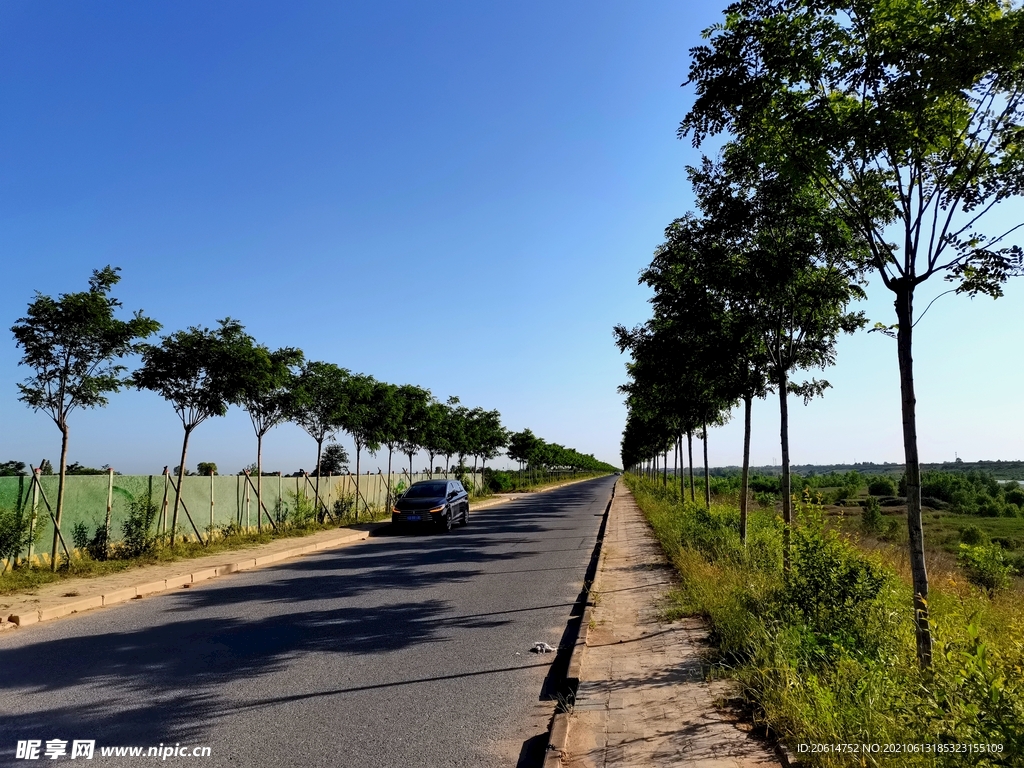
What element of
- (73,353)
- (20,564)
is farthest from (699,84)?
(20,564)

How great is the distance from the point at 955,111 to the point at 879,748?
4.95m

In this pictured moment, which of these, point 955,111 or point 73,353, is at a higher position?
point 955,111

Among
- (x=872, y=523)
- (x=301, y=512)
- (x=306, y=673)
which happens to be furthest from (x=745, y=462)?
(x=872, y=523)

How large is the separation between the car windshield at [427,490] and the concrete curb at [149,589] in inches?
225

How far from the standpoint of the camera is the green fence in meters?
13.4

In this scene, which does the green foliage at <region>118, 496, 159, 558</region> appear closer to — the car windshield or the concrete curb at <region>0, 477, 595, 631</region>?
the concrete curb at <region>0, 477, 595, 631</region>

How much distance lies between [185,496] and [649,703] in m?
16.3

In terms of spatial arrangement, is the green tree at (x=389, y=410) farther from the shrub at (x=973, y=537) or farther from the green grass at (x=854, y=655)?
the shrub at (x=973, y=537)

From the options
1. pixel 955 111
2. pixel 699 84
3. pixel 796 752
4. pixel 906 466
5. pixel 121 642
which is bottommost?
pixel 121 642

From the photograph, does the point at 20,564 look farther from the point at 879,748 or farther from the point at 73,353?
the point at 879,748

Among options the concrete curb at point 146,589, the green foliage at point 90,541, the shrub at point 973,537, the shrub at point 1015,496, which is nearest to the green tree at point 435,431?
the concrete curb at point 146,589

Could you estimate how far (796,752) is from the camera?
4078mm

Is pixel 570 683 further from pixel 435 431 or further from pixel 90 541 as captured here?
pixel 435 431

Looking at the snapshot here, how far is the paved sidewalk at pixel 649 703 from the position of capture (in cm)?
428
